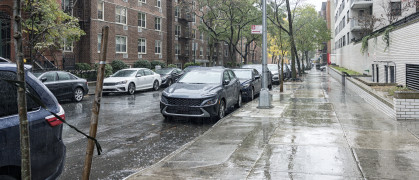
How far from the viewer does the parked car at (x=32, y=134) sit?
11.4 ft

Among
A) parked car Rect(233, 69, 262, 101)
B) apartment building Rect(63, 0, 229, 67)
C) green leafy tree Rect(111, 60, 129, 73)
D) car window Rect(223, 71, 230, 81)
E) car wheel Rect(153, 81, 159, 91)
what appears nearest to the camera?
car window Rect(223, 71, 230, 81)

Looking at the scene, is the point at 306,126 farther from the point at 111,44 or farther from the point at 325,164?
the point at 111,44

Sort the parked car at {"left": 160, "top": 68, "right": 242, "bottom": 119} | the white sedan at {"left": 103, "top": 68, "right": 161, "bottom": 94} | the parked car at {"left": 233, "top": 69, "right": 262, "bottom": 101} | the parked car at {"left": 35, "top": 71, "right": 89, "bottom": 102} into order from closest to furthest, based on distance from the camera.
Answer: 1. the parked car at {"left": 160, "top": 68, "right": 242, "bottom": 119}
2. the parked car at {"left": 35, "top": 71, "right": 89, "bottom": 102}
3. the parked car at {"left": 233, "top": 69, "right": 262, "bottom": 101}
4. the white sedan at {"left": 103, "top": 68, "right": 161, "bottom": 94}

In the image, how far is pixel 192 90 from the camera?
1080 cm

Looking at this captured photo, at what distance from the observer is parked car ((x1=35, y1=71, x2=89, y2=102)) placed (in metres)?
15.5

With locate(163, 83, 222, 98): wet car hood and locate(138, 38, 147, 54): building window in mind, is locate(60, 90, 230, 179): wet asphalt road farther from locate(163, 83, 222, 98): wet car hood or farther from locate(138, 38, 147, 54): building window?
locate(138, 38, 147, 54): building window

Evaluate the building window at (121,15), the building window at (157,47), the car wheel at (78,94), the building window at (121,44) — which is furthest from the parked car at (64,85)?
the building window at (157,47)

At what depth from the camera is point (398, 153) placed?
6340mm

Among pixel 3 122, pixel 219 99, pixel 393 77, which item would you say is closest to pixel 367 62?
pixel 393 77

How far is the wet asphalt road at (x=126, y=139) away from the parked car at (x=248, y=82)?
4.40m

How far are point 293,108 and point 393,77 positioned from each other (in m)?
7.29

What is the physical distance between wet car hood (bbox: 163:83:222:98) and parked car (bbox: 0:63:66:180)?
20.8 feet

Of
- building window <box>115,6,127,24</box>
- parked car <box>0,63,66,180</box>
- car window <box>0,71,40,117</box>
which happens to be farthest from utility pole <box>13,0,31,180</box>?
building window <box>115,6,127,24</box>

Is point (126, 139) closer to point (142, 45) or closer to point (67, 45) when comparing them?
point (67, 45)
